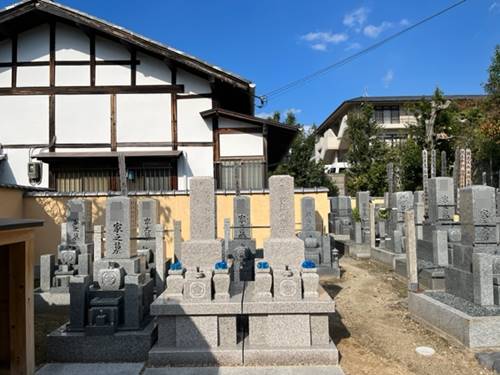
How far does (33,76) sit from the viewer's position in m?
14.0

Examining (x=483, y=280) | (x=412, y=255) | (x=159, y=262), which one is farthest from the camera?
(x=159, y=262)

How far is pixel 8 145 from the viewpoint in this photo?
1373 cm

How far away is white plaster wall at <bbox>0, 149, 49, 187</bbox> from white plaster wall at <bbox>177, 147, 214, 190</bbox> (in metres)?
4.93

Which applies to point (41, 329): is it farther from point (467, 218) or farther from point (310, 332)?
point (467, 218)

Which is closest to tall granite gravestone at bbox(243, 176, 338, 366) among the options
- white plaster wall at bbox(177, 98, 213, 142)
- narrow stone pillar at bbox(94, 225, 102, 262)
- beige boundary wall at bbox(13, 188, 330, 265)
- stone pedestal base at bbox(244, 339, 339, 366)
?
stone pedestal base at bbox(244, 339, 339, 366)

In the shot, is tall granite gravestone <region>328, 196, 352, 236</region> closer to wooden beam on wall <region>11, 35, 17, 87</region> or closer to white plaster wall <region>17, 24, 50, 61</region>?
white plaster wall <region>17, 24, 50, 61</region>

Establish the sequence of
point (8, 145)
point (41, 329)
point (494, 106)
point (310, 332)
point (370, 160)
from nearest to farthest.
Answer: point (310, 332) < point (41, 329) < point (8, 145) < point (494, 106) < point (370, 160)

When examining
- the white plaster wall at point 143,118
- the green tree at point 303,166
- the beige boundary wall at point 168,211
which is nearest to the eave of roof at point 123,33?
the white plaster wall at point 143,118

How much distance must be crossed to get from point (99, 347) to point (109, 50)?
12.1 meters

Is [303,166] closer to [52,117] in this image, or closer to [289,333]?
[52,117]

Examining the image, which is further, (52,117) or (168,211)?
(52,117)

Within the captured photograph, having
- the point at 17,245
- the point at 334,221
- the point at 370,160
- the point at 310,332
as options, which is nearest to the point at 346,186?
the point at 370,160

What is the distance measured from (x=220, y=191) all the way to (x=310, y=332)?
809cm

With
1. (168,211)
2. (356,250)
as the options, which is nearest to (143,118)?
(168,211)
